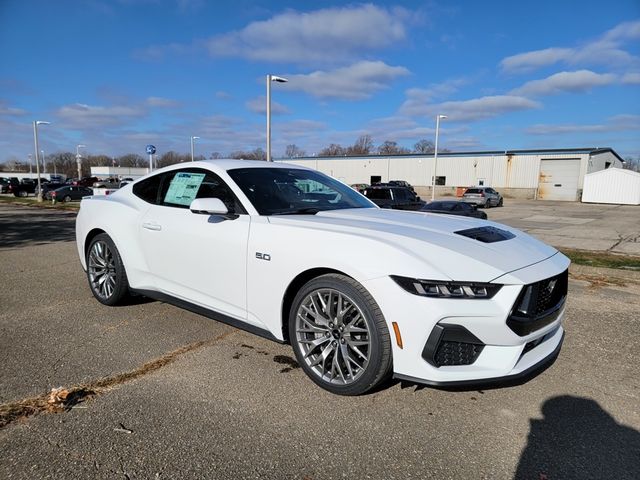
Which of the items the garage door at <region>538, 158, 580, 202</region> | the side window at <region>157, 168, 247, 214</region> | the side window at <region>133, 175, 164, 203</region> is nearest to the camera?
the side window at <region>157, 168, 247, 214</region>

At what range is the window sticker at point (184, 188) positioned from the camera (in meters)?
3.95

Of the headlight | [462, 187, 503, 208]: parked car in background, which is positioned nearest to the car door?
the headlight

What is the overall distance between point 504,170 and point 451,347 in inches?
2007

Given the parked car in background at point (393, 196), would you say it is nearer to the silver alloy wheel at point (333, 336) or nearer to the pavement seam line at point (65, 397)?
the silver alloy wheel at point (333, 336)

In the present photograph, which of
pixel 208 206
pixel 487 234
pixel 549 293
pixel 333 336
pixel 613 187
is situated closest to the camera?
pixel 549 293

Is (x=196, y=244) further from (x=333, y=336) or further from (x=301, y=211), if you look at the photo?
(x=333, y=336)

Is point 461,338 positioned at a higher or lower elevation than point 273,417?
higher

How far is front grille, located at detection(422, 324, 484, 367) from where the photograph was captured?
2424 mm

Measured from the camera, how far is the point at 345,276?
9.09 feet

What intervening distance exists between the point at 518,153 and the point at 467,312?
51.0 metres

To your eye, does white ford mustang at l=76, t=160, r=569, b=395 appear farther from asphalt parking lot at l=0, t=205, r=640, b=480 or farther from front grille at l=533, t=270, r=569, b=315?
asphalt parking lot at l=0, t=205, r=640, b=480

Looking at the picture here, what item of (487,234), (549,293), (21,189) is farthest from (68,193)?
(549,293)

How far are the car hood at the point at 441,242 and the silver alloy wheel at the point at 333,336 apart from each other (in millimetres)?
441

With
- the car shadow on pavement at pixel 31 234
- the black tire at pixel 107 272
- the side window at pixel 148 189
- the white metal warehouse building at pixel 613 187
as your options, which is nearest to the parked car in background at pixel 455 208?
the car shadow on pavement at pixel 31 234
